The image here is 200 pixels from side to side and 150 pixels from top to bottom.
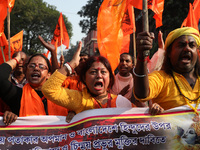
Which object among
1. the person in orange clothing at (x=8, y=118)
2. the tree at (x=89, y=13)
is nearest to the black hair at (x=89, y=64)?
the person in orange clothing at (x=8, y=118)

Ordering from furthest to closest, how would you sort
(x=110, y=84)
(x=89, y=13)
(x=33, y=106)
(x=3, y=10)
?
(x=89, y=13)
(x=3, y=10)
(x=110, y=84)
(x=33, y=106)

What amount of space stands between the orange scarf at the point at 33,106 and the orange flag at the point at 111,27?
1141 mm

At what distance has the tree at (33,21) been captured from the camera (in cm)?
2739

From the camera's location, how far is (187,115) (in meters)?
2.24

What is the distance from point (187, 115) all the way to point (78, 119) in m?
0.97

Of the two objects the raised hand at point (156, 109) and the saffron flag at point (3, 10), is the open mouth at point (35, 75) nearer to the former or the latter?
the raised hand at point (156, 109)

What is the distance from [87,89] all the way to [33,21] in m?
→ 30.4

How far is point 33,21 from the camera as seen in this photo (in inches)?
1228

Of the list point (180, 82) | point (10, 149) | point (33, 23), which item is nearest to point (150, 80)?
point (180, 82)

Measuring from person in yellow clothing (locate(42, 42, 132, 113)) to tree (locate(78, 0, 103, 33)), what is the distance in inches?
653

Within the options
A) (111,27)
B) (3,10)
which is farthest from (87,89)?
(3,10)

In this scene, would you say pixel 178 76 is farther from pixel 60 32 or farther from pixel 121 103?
pixel 60 32

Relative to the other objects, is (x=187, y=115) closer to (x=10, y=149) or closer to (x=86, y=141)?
(x=86, y=141)

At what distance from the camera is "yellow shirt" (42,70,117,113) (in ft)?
7.39
